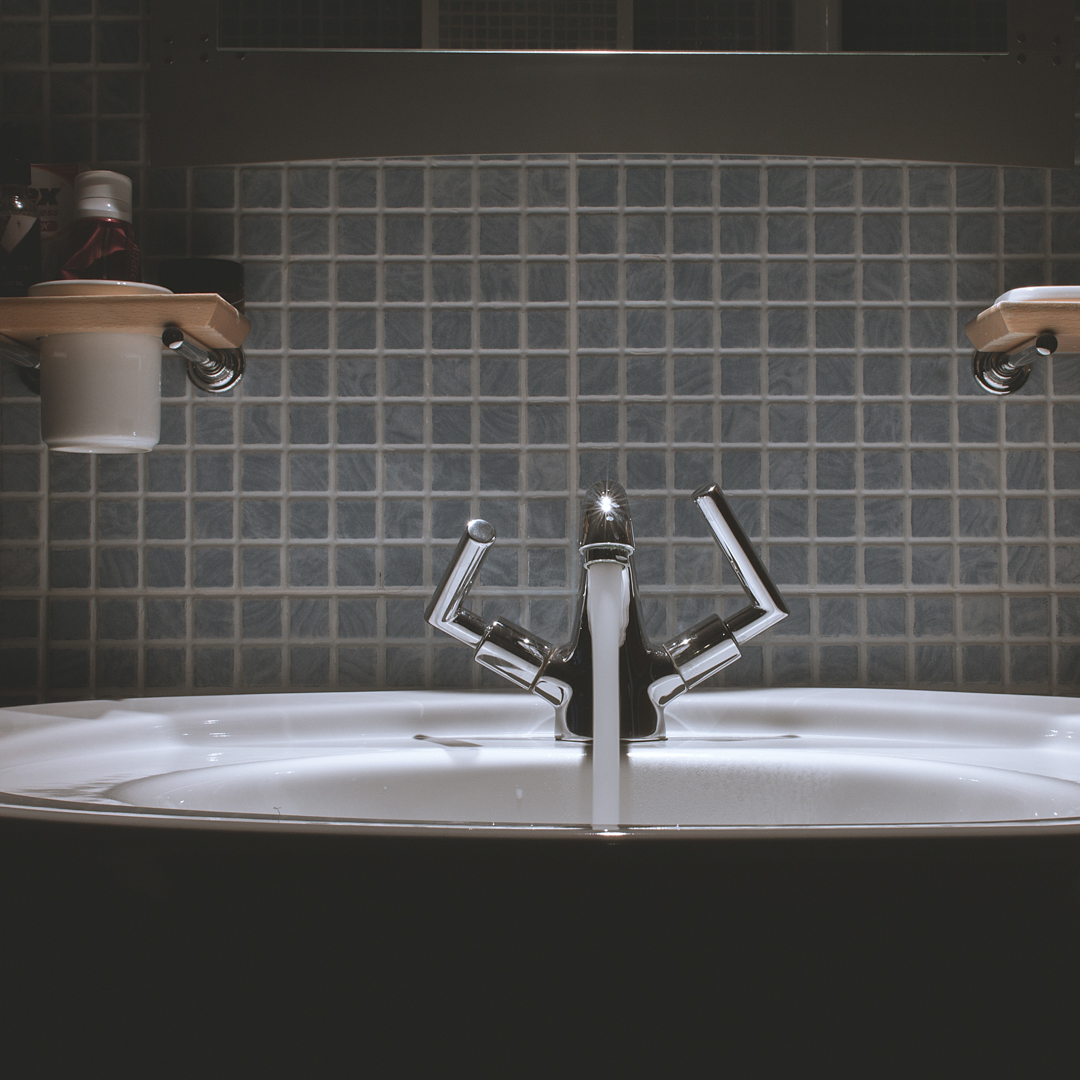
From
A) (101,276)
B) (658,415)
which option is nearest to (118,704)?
(101,276)

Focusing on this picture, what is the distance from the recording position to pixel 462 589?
0.63 metres

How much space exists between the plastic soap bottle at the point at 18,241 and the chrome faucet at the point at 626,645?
39 cm

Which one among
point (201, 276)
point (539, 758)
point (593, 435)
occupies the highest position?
point (201, 276)

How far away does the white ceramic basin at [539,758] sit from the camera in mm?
544

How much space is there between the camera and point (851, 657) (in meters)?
0.71

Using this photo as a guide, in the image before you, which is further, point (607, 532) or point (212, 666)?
point (212, 666)

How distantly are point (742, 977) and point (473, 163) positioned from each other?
0.63 metres

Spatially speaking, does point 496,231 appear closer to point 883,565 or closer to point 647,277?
point 647,277

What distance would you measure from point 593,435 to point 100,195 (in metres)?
0.41

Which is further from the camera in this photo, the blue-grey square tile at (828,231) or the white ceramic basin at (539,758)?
the blue-grey square tile at (828,231)

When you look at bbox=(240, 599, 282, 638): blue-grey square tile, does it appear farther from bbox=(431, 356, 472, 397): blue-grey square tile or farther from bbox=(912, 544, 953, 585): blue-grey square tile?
bbox=(912, 544, 953, 585): blue-grey square tile

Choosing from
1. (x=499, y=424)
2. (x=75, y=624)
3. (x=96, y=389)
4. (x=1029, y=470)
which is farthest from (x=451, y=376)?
(x=1029, y=470)

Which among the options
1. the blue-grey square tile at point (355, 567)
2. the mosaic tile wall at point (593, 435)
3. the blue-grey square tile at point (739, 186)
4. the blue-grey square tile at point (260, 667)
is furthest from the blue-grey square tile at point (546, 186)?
the blue-grey square tile at point (260, 667)

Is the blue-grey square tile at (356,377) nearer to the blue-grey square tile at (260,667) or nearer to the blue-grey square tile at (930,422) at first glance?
the blue-grey square tile at (260,667)
